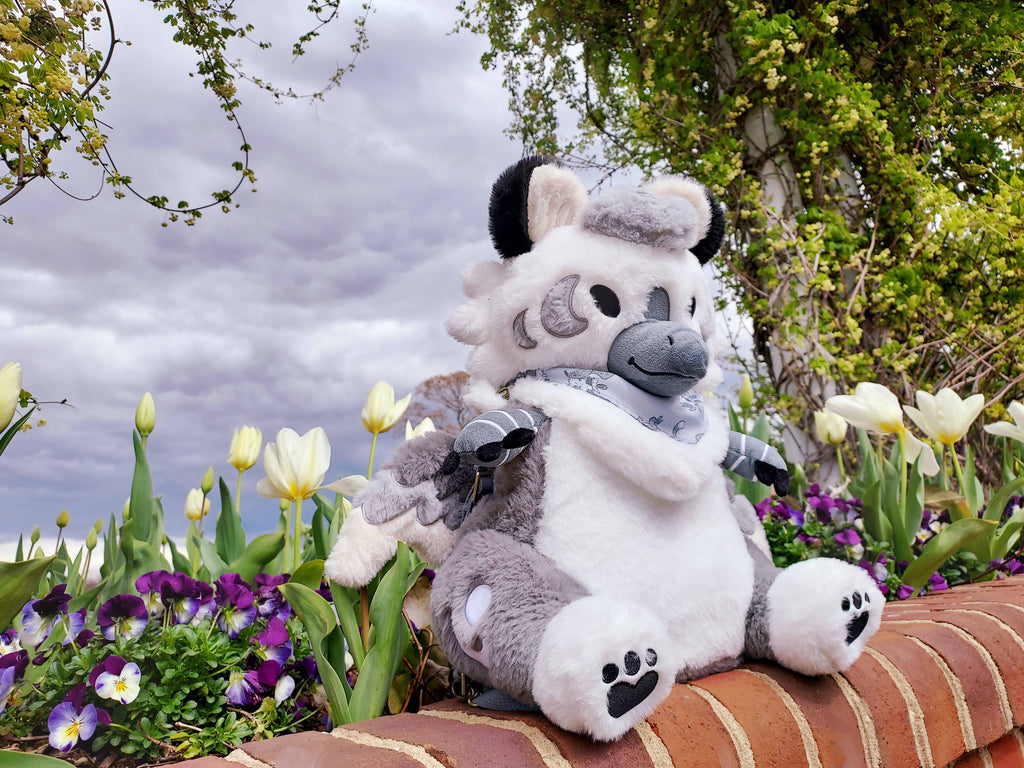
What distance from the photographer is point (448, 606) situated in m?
0.80

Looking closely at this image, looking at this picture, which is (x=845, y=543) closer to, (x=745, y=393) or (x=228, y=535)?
(x=745, y=393)

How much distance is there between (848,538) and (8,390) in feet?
5.68

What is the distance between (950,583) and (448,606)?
180 centimetres

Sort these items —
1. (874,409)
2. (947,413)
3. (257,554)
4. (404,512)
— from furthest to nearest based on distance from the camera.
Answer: (947,413)
(874,409)
(257,554)
(404,512)

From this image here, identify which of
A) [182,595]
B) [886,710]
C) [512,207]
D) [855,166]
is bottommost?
[886,710]

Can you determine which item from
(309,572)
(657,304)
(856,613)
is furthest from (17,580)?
(856,613)

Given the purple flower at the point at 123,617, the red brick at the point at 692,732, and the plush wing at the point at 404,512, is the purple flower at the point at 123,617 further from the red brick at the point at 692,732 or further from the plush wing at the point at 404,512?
the red brick at the point at 692,732

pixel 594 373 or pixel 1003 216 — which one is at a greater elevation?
pixel 1003 216

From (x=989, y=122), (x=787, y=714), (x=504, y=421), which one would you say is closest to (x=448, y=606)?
(x=504, y=421)

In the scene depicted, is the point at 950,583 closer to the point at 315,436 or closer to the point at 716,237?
the point at 716,237

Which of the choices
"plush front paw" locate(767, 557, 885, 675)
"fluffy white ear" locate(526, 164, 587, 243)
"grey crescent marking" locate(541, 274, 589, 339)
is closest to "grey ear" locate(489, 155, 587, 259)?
"fluffy white ear" locate(526, 164, 587, 243)

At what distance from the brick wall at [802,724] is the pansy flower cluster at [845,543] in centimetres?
35

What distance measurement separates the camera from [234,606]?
3.75ft

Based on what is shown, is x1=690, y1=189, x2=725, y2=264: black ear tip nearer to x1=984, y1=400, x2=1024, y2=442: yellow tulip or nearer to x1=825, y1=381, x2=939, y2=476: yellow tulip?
x1=825, y1=381, x2=939, y2=476: yellow tulip
